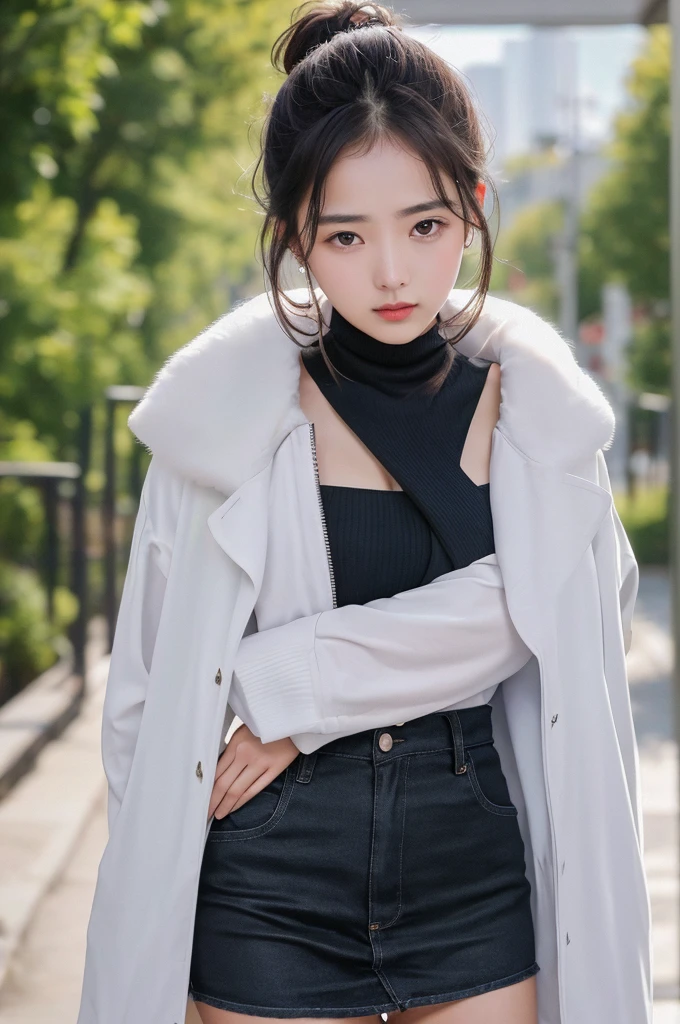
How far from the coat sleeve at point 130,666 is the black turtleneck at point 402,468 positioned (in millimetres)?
206

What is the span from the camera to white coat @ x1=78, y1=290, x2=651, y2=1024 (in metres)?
1.33

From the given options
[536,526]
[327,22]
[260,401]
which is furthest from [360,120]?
[536,526]

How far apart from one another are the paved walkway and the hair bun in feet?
3.61

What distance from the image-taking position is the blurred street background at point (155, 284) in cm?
445

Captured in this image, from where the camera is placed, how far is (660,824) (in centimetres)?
409

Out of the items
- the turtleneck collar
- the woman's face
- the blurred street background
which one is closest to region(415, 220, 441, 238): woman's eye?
the woman's face

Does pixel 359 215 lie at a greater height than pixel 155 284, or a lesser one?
lesser

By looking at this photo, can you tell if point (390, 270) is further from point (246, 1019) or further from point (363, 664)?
point (246, 1019)

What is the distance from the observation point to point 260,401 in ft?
4.56

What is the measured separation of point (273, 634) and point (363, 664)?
10cm

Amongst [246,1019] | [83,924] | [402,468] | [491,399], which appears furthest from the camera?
[83,924]

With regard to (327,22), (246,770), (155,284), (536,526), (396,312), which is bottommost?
(246,770)

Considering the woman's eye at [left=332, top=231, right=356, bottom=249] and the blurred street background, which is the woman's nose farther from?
the blurred street background

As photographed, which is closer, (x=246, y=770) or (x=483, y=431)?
(x=246, y=770)
